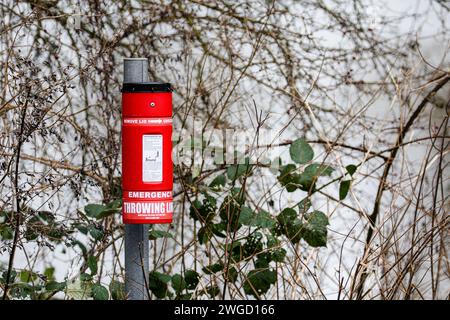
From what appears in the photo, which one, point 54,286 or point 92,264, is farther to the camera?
point 92,264

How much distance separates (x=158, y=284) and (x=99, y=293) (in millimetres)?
440

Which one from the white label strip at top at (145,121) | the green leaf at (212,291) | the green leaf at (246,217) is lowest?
the green leaf at (212,291)

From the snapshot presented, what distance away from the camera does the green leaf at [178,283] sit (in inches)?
196

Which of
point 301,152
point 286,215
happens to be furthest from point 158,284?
point 301,152

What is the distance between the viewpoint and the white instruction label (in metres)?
4.11

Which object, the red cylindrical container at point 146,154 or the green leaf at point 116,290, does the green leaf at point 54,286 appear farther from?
the red cylindrical container at point 146,154

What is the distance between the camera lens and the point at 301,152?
500 centimetres

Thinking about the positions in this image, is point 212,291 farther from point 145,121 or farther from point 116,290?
point 145,121

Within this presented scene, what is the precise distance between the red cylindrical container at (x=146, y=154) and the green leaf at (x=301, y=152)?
102 cm

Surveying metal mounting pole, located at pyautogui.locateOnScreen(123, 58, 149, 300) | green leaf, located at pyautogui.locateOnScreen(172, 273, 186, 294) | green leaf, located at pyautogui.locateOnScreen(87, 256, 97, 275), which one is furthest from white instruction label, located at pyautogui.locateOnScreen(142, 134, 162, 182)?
green leaf, located at pyautogui.locateOnScreen(172, 273, 186, 294)

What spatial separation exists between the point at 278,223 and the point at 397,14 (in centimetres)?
271

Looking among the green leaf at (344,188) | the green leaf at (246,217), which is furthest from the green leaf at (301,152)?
the green leaf at (246,217)

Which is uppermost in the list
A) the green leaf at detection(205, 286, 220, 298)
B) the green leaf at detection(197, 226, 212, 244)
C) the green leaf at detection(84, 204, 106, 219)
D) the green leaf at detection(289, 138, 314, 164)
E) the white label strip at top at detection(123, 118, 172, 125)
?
the green leaf at detection(289, 138, 314, 164)

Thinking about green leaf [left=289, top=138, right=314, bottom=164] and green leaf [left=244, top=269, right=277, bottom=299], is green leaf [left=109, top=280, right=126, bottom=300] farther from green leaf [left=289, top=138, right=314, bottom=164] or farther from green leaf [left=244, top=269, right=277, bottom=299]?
green leaf [left=289, top=138, right=314, bottom=164]
